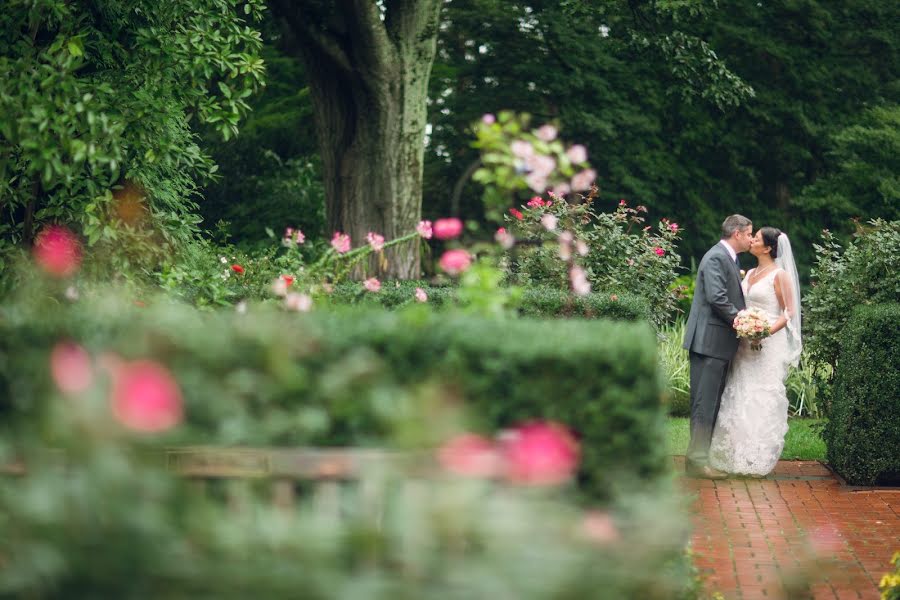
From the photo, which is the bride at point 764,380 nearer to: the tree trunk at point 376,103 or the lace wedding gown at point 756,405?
the lace wedding gown at point 756,405

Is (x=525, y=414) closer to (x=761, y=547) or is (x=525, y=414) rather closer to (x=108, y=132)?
(x=761, y=547)

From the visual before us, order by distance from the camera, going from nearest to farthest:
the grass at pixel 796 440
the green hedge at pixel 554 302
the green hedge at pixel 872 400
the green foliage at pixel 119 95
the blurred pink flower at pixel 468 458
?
the blurred pink flower at pixel 468 458
the green foliage at pixel 119 95
the green hedge at pixel 872 400
the green hedge at pixel 554 302
the grass at pixel 796 440

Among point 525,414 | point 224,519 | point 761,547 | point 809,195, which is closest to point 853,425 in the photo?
point 761,547

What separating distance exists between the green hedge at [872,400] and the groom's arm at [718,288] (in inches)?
38.5

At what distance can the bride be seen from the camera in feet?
29.0

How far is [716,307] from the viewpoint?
8836 millimetres

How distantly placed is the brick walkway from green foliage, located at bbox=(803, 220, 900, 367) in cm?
115

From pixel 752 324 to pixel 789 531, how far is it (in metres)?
2.08

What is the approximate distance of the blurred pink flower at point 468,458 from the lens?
3211 millimetres

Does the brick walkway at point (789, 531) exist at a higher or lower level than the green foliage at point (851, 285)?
lower

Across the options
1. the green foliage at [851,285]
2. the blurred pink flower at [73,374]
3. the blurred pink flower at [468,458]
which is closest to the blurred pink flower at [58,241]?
the blurred pink flower at [73,374]

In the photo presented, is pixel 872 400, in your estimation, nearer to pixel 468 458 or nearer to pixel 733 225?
pixel 733 225

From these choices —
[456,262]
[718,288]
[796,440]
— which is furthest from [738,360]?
[456,262]

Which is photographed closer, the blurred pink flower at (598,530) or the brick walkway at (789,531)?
the blurred pink flower at (598,530)
